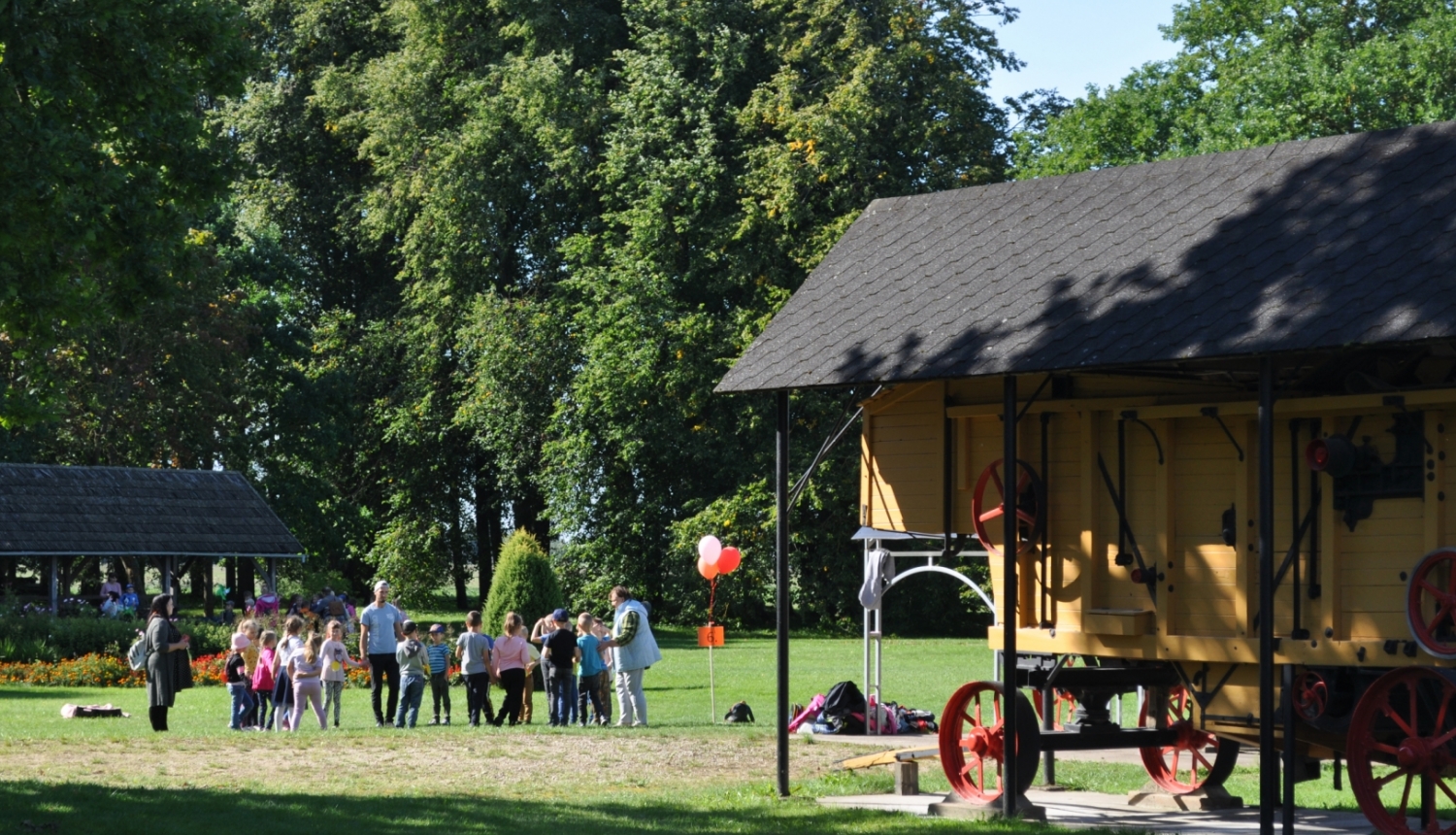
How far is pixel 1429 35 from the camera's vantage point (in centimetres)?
3978

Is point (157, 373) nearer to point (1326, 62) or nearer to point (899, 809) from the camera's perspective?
point (1326, 62)

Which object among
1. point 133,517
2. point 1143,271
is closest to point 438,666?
point 1143,271

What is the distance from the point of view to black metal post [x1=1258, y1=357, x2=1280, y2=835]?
11.0 meters

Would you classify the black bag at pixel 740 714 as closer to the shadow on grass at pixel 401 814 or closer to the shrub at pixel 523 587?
the shadow on grass at pixel 401 814

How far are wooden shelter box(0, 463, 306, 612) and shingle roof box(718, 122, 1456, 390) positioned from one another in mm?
29084

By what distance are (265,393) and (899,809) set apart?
3883 cm

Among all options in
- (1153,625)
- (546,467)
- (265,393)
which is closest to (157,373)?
(265,393)

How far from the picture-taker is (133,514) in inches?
1629

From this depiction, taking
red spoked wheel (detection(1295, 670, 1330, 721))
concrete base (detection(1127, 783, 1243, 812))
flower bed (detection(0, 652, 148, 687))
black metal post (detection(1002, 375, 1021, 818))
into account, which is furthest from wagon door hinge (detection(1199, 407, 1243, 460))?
flower bed (detection(0, 652, 148, 687))

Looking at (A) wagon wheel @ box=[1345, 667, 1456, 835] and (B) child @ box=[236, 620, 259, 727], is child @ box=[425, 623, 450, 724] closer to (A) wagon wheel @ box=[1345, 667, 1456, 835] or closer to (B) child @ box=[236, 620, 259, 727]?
(B) child @ box=[236, 620, 259, 727]

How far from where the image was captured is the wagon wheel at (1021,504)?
13.6 m

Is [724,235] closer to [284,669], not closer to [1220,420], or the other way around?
[284,669]

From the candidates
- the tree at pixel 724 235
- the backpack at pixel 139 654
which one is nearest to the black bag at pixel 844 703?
the backpack at pixel 139 654

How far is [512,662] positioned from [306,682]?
267cm
